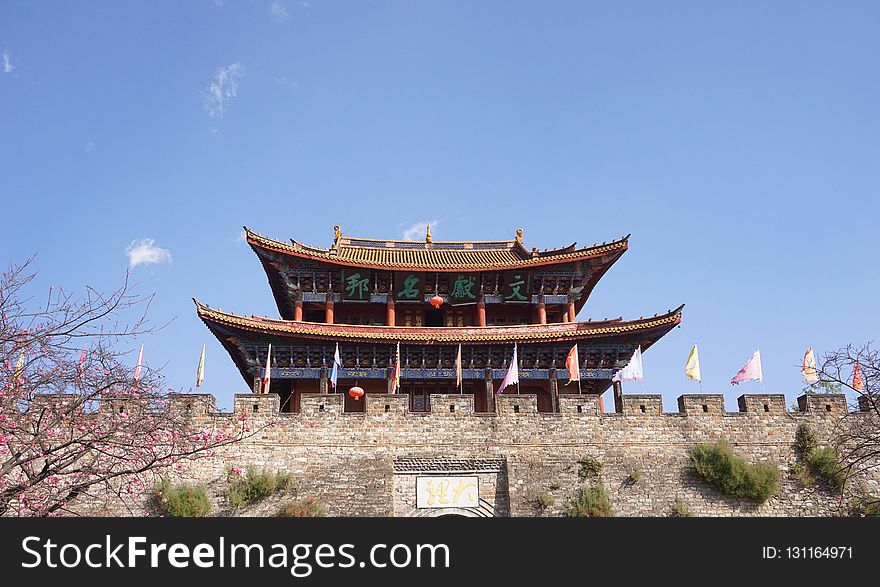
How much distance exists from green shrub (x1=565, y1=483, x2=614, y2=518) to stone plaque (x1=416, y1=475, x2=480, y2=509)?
2.10m

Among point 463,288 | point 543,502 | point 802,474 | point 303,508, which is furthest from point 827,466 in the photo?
point 463,288

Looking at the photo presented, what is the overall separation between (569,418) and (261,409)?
7.32m

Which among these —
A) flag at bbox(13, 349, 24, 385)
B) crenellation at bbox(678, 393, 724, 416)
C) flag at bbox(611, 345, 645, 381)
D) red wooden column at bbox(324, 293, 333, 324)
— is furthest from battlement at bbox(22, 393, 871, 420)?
flag at bbox(13, 349, 24, 385)

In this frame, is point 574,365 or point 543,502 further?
point 574,365

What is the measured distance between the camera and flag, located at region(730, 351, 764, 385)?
18828 millimetres

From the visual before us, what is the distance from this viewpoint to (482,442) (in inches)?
644

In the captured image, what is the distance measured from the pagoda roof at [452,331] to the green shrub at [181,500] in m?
6.11

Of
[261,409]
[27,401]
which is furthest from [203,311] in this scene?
[27,401]

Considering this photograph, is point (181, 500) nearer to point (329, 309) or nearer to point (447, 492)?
point (447, 492)

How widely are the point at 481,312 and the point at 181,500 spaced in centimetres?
1177

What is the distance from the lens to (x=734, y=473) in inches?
612

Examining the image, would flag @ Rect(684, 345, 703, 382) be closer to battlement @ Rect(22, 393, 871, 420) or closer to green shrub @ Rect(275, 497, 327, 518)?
battlement @ Rect(22, 393, 871, 420)

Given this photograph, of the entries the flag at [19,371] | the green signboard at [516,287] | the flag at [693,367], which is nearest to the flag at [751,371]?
the flag at [693,367]
